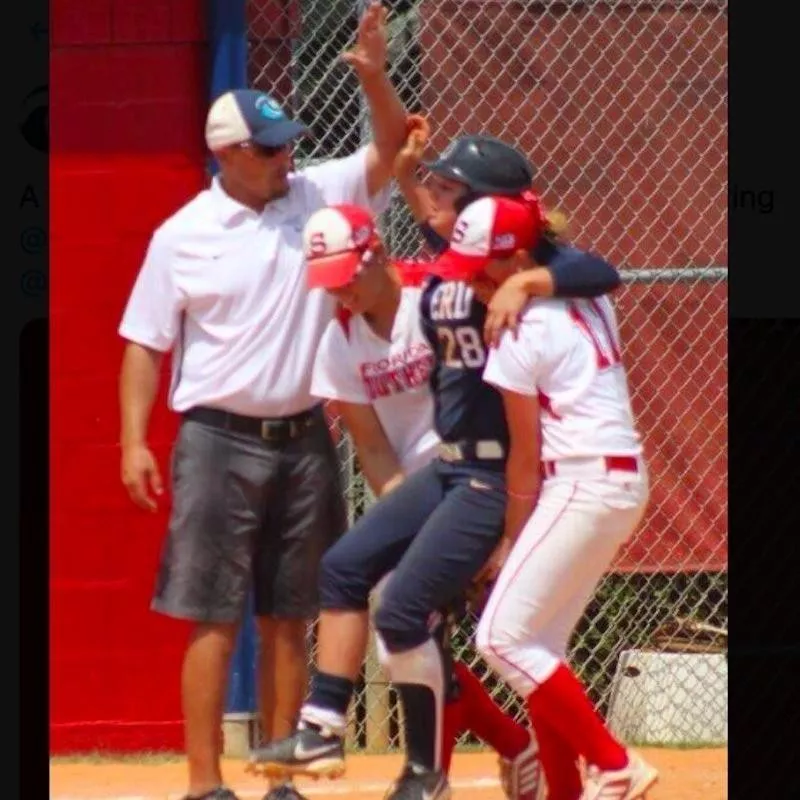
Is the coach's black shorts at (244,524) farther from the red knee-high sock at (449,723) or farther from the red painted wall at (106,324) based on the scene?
the red painted wall at (106,324)

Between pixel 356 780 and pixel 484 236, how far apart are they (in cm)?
214

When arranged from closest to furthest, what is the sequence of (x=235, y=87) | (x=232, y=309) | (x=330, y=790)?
(x=232, y=309) → (x=330, y=790) → (x=235, y=87)

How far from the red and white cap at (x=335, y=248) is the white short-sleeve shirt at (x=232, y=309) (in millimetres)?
210

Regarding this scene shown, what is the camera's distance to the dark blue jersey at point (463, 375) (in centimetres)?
599

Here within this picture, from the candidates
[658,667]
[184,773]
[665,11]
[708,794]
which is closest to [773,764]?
[658,667]

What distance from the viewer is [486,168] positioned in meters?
6.09

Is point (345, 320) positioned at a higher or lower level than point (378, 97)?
lower

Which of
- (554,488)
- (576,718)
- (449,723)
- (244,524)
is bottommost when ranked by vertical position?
(449,723)

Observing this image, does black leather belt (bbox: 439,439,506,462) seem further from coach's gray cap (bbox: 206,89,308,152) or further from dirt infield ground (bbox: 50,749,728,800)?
dirt infield ground (bbox: 50,749,728,800)

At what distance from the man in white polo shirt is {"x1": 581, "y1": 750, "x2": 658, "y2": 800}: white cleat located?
0.95m

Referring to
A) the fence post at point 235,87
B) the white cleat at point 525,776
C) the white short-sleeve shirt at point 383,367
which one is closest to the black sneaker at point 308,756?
A: the white cleat at point 525,776

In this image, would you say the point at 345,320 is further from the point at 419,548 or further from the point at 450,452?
the point at 419,548

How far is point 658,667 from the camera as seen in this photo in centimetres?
809

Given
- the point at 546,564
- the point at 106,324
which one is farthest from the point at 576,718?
the point at 106,324
